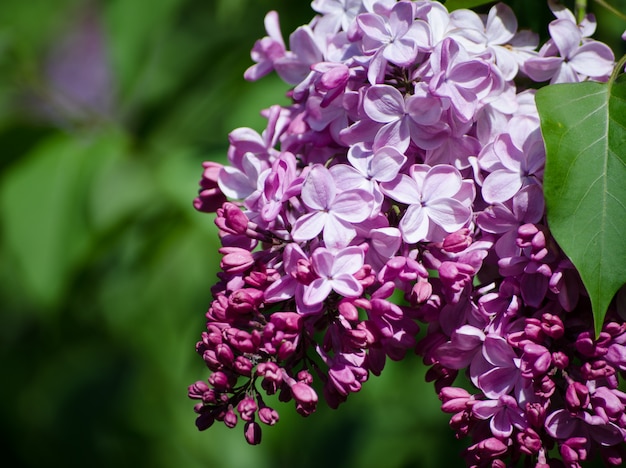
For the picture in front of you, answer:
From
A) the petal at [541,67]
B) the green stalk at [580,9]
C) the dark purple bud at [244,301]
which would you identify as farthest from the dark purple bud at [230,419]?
the green stalk at [580,9]

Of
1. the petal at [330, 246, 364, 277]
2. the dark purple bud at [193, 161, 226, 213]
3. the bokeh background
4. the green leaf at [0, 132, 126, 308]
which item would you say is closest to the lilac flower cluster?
the petal at [330, 246, 364, 277]

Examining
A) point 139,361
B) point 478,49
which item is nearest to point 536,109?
point 478,49

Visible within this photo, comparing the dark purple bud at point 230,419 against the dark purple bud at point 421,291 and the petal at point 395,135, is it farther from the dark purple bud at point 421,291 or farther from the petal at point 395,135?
the petal at point 395,135

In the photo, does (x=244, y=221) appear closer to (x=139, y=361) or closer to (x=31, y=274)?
(x=31, y=274)

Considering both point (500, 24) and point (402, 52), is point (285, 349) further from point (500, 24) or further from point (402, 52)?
point (500, 24)

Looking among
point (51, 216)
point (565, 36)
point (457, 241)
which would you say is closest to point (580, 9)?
point (565, 36)
